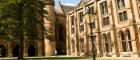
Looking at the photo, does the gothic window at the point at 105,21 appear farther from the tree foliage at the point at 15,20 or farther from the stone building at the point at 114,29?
the tree foliage at the point at 15,20

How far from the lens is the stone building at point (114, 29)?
3300 centimetres

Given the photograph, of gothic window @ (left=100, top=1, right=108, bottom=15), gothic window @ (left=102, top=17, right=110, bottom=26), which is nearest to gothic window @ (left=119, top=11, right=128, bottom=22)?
gothic window @ (left=102, top=17, right=110, bottom=26)

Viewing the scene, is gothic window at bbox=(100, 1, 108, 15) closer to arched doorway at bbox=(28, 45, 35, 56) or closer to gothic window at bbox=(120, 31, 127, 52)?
gothic window at bbox=(120, 31, 127, 52)

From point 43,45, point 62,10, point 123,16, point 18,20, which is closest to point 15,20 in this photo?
point 18,20

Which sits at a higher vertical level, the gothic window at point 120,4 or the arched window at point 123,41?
the gothic window at point 120,4

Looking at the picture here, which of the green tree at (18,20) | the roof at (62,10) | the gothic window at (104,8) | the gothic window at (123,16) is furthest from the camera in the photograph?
the roof at (62,10)

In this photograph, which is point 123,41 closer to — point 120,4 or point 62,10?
point 120,4

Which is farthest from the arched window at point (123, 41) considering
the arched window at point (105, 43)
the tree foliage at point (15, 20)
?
the tree foliage at point (15, 20)

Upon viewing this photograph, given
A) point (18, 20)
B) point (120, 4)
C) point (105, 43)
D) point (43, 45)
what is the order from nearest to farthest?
point (18, 20), point (120, 4), point (105, 43), point (43, 45)

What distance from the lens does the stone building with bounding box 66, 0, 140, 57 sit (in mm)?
33000

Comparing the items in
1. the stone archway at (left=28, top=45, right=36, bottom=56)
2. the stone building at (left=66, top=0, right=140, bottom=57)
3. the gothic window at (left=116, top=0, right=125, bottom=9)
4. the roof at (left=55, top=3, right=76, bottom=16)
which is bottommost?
the stone archway at (left=28, top=45, right=36, bottom=56)

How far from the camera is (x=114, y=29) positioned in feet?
121

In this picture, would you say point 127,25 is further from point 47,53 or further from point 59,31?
point 59,31

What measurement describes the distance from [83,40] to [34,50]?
49.6 feet
